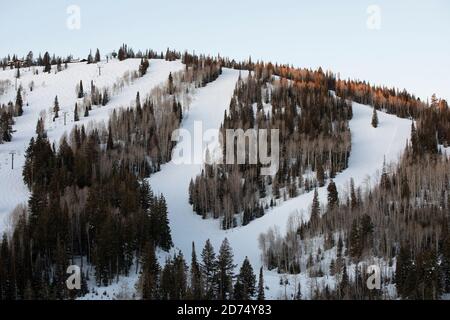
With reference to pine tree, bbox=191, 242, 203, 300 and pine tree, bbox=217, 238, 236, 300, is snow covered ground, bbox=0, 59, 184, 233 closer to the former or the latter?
pine tree, bbox=191, 242, 203, 300

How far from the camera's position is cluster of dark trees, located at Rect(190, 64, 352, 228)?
121 metres

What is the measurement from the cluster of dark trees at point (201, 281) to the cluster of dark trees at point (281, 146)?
110 ft

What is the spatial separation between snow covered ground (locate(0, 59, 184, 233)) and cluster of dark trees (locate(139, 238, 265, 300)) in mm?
38393

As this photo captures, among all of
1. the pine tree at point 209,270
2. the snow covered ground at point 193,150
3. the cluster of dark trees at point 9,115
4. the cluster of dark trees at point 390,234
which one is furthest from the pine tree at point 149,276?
the cluster of dark trees at point 9,115

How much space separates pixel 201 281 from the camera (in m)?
79.0

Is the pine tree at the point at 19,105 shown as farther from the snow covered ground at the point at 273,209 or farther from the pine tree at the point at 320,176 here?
the pine tree at the point at 320,176

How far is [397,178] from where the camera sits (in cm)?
11369

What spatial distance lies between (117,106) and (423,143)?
86.4m

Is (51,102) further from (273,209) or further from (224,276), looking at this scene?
(224,276)

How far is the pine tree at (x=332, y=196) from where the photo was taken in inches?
4254

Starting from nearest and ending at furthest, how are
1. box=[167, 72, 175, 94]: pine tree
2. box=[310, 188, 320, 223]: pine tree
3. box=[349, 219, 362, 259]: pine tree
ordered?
box=[349, 219, 362, 259]: pine tree
box=[310, 188, 320, 223]: pine tree
box=[167, 72, 175, 94]: pine tree

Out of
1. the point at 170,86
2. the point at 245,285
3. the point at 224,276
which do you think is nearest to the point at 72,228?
the point at 224,276
